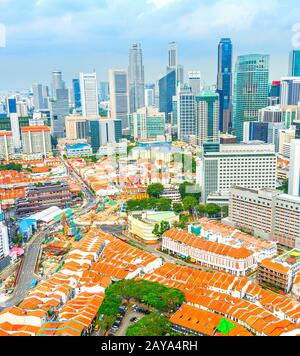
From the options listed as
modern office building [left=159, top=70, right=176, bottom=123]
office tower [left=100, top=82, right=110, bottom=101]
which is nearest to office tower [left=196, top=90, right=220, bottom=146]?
modern office building [left=159, top=70, right=176, bottom=123]

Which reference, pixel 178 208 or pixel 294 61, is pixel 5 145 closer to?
pixel 178 208

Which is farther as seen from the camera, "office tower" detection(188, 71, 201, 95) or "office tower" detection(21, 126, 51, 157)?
"office tower" detection(188, 71, 201, 95)

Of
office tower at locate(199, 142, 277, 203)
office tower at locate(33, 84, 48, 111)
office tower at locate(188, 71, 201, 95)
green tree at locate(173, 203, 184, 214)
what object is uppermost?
office tower at locate(188, 71, 201, 95)

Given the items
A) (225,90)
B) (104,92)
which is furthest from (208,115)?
(104,92)

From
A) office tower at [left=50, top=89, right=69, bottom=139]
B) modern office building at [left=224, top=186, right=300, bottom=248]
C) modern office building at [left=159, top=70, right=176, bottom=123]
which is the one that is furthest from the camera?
office tower at [left=50, top=89, right=69, bottom=139]

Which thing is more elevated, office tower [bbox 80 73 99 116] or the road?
office tower [bbox 80 73 99 116]

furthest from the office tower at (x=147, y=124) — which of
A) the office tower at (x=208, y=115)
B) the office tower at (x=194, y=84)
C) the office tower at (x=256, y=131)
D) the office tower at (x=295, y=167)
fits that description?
the office tower at (x=295, y=167)

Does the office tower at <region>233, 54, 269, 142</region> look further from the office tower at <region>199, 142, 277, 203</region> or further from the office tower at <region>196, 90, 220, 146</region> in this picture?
the office tower at <region>199, 142, 277, 203</region>
